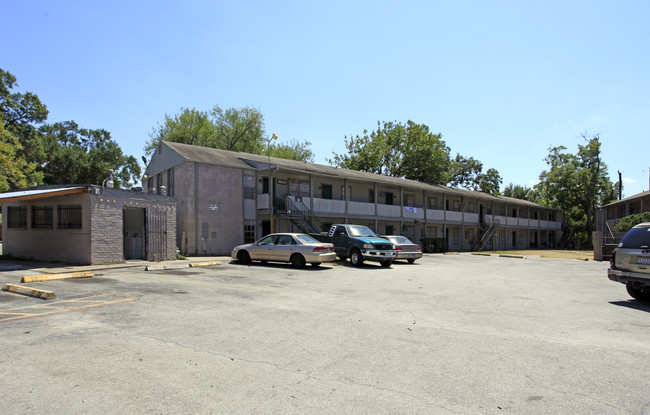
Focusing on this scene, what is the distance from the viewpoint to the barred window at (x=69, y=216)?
51.1ft

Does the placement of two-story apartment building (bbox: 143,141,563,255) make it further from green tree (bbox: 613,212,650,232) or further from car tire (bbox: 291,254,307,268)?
green tree (bbox: 613,212,650,232)

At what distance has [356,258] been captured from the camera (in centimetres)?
1745

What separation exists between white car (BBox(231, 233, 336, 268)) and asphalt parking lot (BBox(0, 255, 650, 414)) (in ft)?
20.0

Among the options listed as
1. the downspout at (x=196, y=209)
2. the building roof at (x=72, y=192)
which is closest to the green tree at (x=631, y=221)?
the downspout at (x=196, y=209)

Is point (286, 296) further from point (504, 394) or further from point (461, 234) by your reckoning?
point (461, 234)

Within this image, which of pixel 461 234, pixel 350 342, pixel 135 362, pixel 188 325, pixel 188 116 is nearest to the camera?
pixel 135 362

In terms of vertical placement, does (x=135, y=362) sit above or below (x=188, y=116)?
below

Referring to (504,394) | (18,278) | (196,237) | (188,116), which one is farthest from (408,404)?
(188,116)

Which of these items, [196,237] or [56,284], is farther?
[196,237]

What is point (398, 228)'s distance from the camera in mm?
35188

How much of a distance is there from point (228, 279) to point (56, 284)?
4.30m

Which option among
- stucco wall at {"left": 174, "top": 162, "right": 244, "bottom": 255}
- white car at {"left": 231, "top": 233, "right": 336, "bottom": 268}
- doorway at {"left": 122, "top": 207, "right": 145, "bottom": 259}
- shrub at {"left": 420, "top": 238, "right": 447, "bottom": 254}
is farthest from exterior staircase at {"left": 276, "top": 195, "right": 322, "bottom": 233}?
shrub at {"left": 420, "top": 238, "right": 447, "bottom": 254}

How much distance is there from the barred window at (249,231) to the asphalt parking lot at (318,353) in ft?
50.2

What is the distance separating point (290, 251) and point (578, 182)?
167 feet
